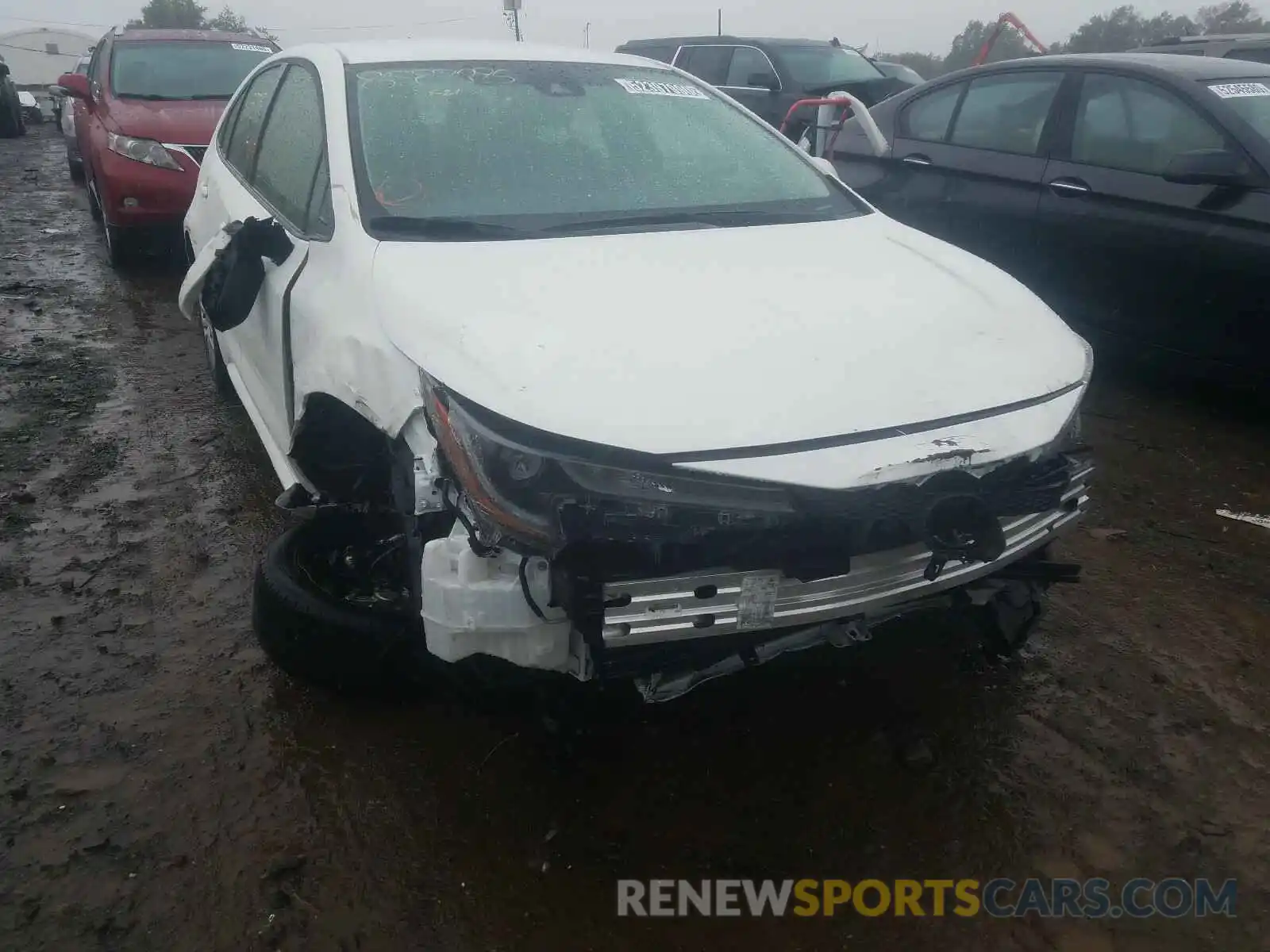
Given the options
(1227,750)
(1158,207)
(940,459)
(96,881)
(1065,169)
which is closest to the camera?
(940,459)

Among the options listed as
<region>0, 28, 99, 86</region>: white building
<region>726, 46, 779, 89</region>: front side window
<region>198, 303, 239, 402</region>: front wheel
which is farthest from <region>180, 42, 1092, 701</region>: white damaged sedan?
<region>0, 28, 99, 86</region>: white building

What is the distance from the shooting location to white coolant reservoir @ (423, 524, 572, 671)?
1.89 m

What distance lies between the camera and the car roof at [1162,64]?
4.48 metres

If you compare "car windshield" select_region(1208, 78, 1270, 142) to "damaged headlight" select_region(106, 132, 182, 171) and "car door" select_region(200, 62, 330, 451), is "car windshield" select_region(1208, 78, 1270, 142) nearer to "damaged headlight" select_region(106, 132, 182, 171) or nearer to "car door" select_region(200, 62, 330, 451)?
"car door" select_region(200, 62, 330, 451)

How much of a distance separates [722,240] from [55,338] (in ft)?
15.3

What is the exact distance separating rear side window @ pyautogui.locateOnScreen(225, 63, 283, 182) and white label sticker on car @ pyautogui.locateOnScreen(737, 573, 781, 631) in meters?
2.79

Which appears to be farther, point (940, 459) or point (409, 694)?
point (409, 694)

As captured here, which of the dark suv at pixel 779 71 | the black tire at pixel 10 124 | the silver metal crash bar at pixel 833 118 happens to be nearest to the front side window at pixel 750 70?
the dark suv at pixel 779 71

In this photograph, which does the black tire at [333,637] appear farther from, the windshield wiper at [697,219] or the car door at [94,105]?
the car door at [94,105]

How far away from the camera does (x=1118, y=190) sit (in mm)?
4516

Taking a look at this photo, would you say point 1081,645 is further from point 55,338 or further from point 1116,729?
point 55,338

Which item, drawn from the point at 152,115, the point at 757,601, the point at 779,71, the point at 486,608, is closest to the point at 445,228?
the point at 486,608

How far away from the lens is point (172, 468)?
4.03m

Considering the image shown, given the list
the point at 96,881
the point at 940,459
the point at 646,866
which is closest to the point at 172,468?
the point at 96,881
